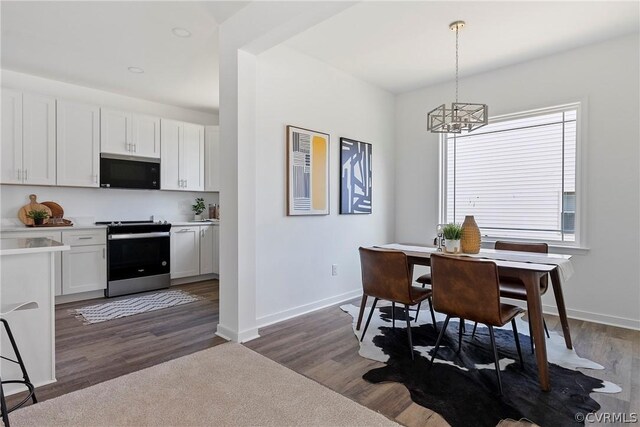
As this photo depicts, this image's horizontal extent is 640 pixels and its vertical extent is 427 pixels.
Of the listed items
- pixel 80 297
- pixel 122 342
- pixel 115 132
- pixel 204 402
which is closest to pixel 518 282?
pixel 204 402

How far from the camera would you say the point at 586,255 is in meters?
3.48

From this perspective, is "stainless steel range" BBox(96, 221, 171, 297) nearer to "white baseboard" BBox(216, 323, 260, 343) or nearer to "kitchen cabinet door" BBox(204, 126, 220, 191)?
"kitchen cabinet door" BBox(204, 126, 220, 191)

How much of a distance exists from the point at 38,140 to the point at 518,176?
18.3 ft

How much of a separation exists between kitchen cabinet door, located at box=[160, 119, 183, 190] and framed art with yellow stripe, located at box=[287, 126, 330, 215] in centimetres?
248

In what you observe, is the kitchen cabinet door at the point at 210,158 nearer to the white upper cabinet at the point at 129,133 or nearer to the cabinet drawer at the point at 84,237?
the white upper cabinet at the point at 129,133

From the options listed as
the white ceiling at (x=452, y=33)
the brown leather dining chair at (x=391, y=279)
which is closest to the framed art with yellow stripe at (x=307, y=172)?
the white ceiling at (x=452, y=33)

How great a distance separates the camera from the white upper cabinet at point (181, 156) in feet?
16.5

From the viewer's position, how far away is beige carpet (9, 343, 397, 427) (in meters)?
1.82

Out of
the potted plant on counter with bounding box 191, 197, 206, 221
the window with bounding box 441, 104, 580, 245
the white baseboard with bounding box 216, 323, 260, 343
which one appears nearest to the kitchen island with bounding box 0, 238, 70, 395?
the white baseboard with bounding box 216, 323, 260, 343

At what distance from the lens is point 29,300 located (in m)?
2.08

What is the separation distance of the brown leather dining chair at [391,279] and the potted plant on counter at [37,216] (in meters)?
3.76

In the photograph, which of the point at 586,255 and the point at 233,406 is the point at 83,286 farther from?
the point at 586,255

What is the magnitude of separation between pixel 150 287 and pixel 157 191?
152 cm

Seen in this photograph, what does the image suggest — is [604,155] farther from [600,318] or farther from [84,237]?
[84,237]
